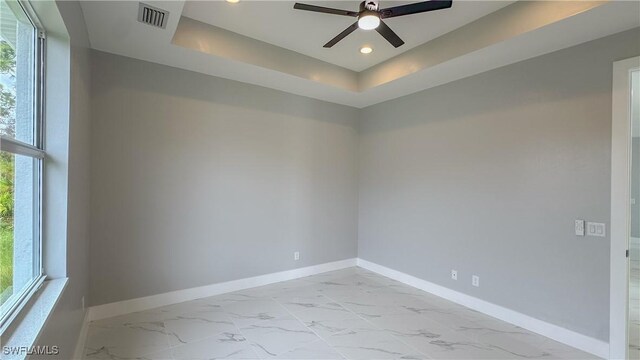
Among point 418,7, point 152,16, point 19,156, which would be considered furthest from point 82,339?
point 418,7

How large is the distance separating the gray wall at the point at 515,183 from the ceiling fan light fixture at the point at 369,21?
1756 mm

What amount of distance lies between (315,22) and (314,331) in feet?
10.1

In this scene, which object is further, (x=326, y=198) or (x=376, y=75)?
(x=326, y=198)

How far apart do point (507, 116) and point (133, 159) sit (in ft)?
13.4

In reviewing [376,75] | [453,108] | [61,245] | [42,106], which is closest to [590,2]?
[453,108]

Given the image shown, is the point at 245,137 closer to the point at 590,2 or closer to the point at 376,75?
the point at 376,75

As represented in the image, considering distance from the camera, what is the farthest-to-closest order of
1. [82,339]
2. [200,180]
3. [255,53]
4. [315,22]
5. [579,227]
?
[200,180]
[255,53]
[315,22]
[579,227]
[82,339]

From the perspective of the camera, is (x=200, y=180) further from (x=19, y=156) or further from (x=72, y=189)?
(x=19, y=156)

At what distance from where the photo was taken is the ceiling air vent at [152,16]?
228 centimetres

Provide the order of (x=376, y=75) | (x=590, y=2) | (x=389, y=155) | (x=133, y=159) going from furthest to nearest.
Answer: (x=389, y=155), (x=376, y=75), (x=133, y=159), (x=590, y=2)

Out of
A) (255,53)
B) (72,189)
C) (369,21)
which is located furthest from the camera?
(255,53)

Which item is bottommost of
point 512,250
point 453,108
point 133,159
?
point 512,250

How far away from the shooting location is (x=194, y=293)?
3447 mm

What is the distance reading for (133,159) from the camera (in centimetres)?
308
